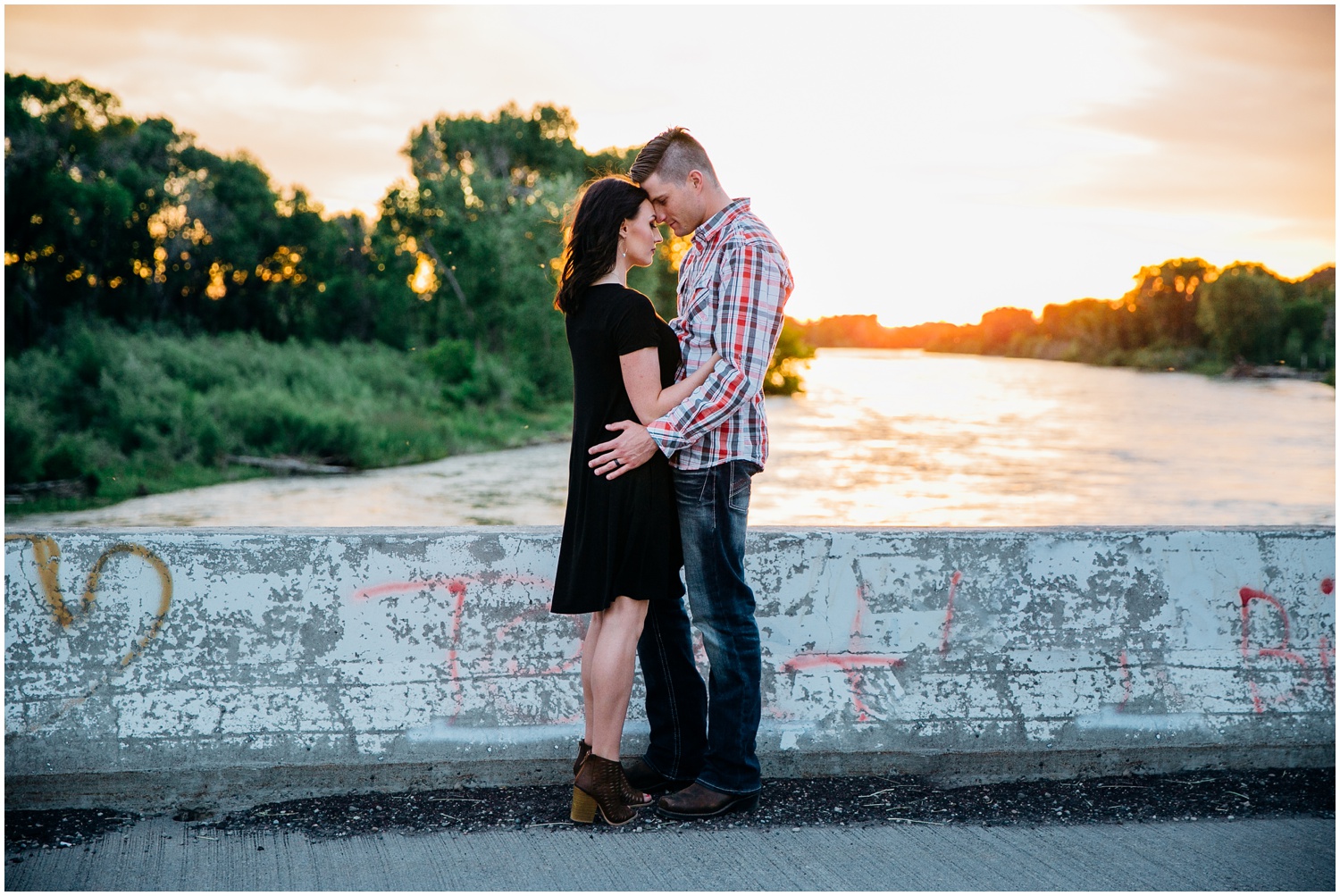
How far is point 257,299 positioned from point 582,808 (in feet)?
134

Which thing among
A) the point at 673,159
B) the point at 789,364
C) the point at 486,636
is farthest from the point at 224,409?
the point at 789,364

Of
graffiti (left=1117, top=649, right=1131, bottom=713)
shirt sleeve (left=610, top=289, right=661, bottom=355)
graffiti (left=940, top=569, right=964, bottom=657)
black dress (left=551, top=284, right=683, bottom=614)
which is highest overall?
shirt sleeve (left=610, top=289, right=661, bottom=355)

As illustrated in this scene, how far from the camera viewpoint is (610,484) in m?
3.24

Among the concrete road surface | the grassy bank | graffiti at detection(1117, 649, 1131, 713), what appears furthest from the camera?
the grassy bank

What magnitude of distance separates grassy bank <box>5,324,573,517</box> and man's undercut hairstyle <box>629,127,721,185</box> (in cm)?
1411

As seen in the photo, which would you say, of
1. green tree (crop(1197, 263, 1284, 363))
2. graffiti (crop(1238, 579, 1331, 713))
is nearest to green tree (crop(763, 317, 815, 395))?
green tree (crop(1197, 263, 1284, 363))

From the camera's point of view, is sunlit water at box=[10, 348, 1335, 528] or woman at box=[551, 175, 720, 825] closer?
woman at box=[551, 175, 720, 825]

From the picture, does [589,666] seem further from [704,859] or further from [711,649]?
[704,859]

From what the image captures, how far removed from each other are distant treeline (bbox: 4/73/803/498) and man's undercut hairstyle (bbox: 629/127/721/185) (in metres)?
12.7

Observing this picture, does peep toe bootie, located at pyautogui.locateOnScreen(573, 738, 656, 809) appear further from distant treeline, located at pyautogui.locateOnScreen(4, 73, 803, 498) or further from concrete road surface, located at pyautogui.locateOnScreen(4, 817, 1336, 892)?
distant treeline, located at pyautogui.locateOnScreen(4, 73, 803, 498)

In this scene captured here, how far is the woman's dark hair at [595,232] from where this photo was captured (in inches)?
126

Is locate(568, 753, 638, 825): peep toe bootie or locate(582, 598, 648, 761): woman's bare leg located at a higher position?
locate(582, 598, 648, 761): woman's bare leg

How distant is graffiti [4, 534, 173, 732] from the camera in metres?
3.36

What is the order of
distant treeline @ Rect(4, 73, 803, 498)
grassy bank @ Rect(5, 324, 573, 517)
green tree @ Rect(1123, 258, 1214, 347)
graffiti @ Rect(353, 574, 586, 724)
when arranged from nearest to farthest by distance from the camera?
1. graffiti @ Rect(353, 574, 586, 724)
2. grassy bank @ Rect(5, 324, 573, 517)
3. distant treeline @ Rect(4, 73, 803, 498)
4. green tree @ Rect(1123, 258, 1214, 347)
